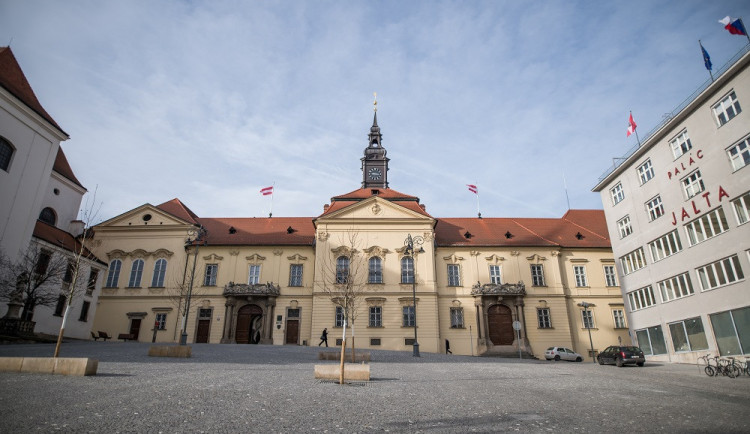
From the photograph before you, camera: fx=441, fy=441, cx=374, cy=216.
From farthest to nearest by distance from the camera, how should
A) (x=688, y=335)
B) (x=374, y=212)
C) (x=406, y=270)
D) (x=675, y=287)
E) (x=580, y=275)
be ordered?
(x=374, y=212), (x=580, y=275), (x=406, y=270), (x=675, y=287), (x=688, y=335)

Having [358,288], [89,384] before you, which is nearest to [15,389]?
[89,384]

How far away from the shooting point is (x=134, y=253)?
131 ft

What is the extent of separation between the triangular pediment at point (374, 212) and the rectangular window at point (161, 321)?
51.2 ft

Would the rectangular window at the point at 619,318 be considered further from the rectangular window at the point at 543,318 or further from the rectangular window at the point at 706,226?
the rectangular window at the point at 706,226

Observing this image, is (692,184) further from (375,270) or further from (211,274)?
(211,274)

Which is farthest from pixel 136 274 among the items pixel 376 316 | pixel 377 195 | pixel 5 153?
pixel 377 195

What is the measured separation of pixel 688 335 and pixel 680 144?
1186cm

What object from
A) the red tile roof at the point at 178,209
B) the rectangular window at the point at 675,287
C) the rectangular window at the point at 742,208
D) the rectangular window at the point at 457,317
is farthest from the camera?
the red tile roof at the point at 178,209

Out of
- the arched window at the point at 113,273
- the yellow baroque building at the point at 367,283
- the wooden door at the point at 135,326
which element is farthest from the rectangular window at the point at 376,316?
the arched window at the point at 113,273

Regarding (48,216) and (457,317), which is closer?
(48,216)

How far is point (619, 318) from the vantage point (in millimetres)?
38500

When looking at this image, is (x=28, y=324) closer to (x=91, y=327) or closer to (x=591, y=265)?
(x=91, y=327)

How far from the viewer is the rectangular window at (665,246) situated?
28109 mm

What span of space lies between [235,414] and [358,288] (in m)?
30.4
